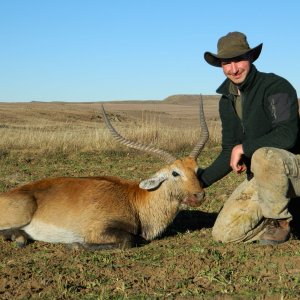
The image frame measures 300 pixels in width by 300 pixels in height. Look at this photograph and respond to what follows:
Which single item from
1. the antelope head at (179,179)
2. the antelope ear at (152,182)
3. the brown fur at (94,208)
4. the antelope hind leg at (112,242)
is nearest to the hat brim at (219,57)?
the antelope head at (179,179)

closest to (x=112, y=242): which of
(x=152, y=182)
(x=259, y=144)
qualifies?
(x=152, y=182)

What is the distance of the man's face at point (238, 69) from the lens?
20.2ft

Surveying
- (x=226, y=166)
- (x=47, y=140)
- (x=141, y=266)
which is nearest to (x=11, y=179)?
(x=47, y=140)

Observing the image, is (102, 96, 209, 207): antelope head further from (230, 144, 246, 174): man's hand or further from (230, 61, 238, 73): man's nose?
(230, 61, 238, 73): man's nose

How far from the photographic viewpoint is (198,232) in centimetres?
727

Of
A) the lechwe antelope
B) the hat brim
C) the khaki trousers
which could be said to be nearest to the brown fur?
the lechwe antelope

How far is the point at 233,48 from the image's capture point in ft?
20.0

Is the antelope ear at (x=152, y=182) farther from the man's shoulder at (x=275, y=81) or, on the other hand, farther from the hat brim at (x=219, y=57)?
the man's shoulder at (x=275, y=81)

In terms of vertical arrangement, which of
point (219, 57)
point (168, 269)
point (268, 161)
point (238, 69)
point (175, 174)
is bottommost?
point (168, 269)

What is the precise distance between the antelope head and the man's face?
80 centimetres

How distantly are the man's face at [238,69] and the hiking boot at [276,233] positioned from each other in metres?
1.67

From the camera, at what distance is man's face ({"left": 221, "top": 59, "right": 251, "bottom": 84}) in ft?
20.2

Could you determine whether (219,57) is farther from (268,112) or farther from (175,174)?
(175,174)

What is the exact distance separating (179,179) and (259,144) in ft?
4.19
